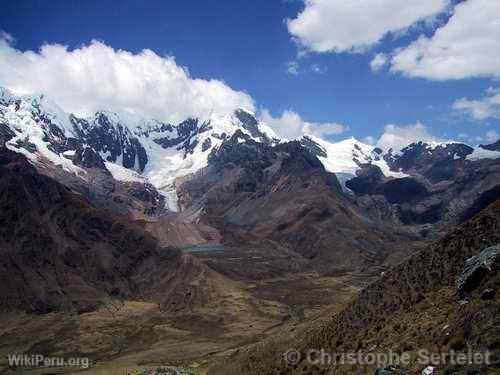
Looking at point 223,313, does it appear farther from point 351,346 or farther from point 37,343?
point 351,346

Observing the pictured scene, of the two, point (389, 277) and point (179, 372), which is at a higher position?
point (389, 277)

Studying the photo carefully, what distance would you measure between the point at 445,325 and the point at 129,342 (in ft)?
439

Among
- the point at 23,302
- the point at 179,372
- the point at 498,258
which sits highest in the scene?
the point at 23,302

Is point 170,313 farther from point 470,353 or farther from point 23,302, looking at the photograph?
point 470,353

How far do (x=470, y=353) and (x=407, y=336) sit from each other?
979 centimetres

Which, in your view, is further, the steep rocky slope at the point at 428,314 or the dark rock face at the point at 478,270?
the dark rock face at the point at 478,270

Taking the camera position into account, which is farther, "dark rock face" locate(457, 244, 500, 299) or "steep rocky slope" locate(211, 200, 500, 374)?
"dark rock face" locate(457, 244, 500, 299)

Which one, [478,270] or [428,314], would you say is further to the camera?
[428,314]

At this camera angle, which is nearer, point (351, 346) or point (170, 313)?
point (351, 346)

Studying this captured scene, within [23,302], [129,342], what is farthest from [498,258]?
[23,302]

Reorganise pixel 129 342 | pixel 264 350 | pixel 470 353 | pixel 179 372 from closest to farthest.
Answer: pixel 470 353 < pixel 179 372 < pixel 264 350 < pixel 129 342

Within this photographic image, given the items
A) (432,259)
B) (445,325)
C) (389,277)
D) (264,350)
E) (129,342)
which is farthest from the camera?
(129,342)

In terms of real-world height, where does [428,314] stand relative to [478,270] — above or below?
below

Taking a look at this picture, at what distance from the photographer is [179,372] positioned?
212 ft
